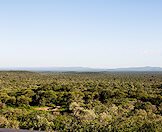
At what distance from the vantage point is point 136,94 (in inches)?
2137

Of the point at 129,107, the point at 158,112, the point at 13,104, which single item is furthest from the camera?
the point at 13,104

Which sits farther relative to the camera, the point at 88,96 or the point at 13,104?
the point at 88,96

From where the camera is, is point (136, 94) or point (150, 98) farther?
point (136, 94)

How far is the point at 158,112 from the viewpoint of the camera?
3456cm

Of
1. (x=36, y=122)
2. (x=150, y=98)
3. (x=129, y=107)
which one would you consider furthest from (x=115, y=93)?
(x=36, y=122)

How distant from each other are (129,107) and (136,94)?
57.9 feet

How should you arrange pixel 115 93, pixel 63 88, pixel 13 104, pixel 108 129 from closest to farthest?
pixel 108 129
pixel 13 104
pixel 115 93
pixel 63 88

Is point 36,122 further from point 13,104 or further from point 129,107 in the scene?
point 13,104

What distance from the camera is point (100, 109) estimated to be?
116 feet

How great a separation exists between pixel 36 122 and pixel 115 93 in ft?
108

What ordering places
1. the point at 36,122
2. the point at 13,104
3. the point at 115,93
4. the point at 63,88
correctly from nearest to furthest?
the point at 36,122, the point at 13,104, the point at 115,93, the point at 63,88

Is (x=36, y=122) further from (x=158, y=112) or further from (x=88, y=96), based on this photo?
(x=88, y=96)

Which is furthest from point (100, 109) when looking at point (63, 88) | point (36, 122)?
point (63, 88)

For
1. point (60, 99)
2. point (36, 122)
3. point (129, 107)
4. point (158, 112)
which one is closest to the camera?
point (36, 122)
